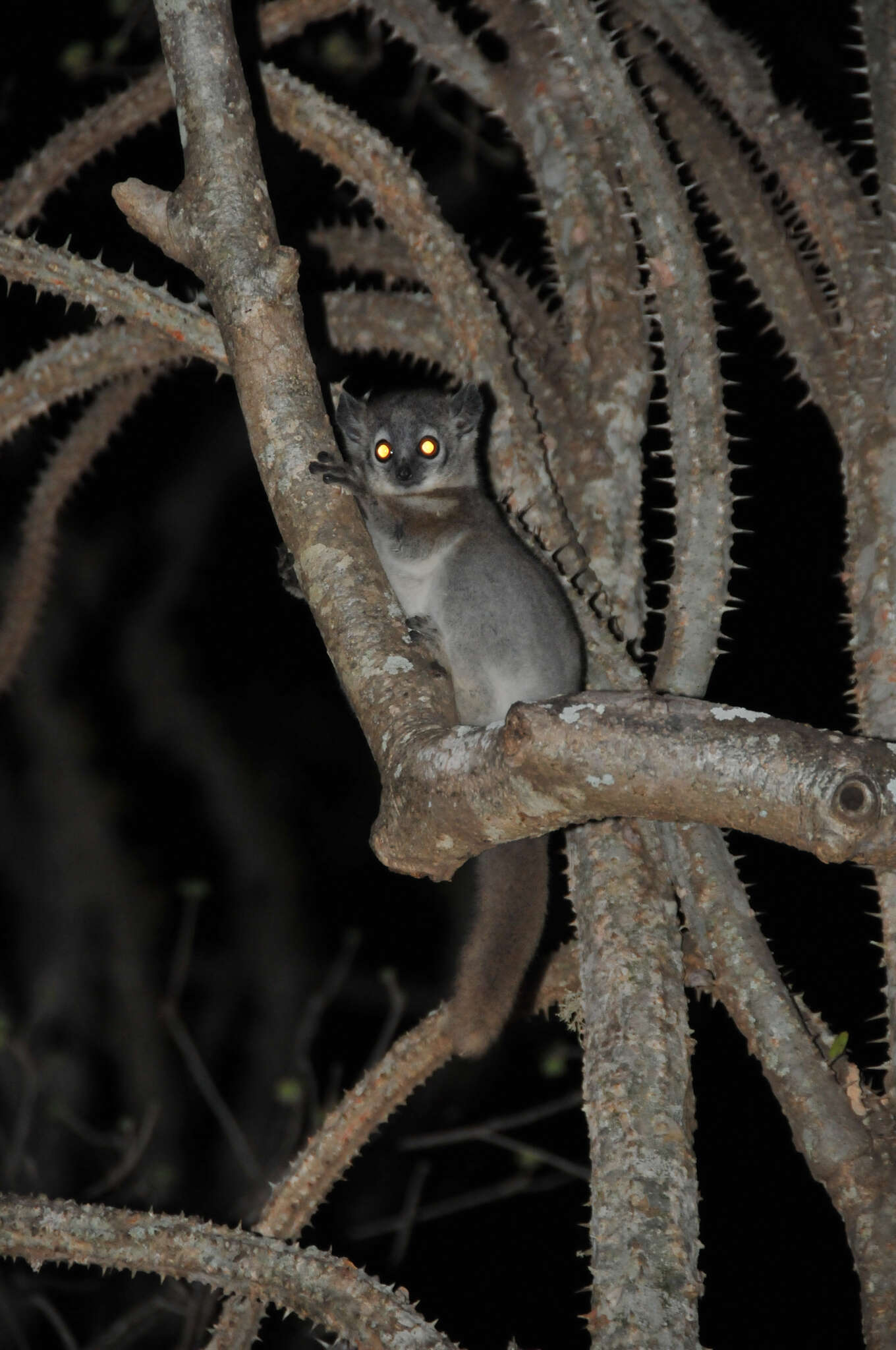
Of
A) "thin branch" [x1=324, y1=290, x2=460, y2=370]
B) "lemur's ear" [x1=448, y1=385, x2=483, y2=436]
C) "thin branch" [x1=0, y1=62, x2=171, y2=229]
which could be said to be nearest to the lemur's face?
"lemur's ear" [x1=448, y1=385, x2=483, y2=436]

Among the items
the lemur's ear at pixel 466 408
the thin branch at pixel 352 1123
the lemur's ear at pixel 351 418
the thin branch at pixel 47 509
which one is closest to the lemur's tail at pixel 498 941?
the thin branch at pixel 352 1123

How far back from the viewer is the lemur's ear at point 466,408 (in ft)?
15.5

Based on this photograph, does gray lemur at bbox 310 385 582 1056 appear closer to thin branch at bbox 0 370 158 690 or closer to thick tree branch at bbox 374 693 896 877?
thick tree branch at bbox 374 693 896 877

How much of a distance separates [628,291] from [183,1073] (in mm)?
6913

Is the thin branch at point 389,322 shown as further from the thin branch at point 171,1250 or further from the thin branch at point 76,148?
the thin branch at point 171,1250

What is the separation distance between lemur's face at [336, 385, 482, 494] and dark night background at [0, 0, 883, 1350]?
3.20m

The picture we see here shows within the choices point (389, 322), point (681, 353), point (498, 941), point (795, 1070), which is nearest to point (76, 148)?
point (389, 322)

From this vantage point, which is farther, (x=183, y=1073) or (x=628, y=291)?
(x=183, y=1073)

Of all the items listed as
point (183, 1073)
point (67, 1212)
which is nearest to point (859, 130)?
point (67, 1212)

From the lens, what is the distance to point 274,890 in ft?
32.4

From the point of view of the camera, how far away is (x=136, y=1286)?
733 centimetres

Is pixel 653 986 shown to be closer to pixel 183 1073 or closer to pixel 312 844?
pixel 183 1073

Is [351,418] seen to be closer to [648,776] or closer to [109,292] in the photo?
[109,292]

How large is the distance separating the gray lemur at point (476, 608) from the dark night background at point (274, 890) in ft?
11.2
